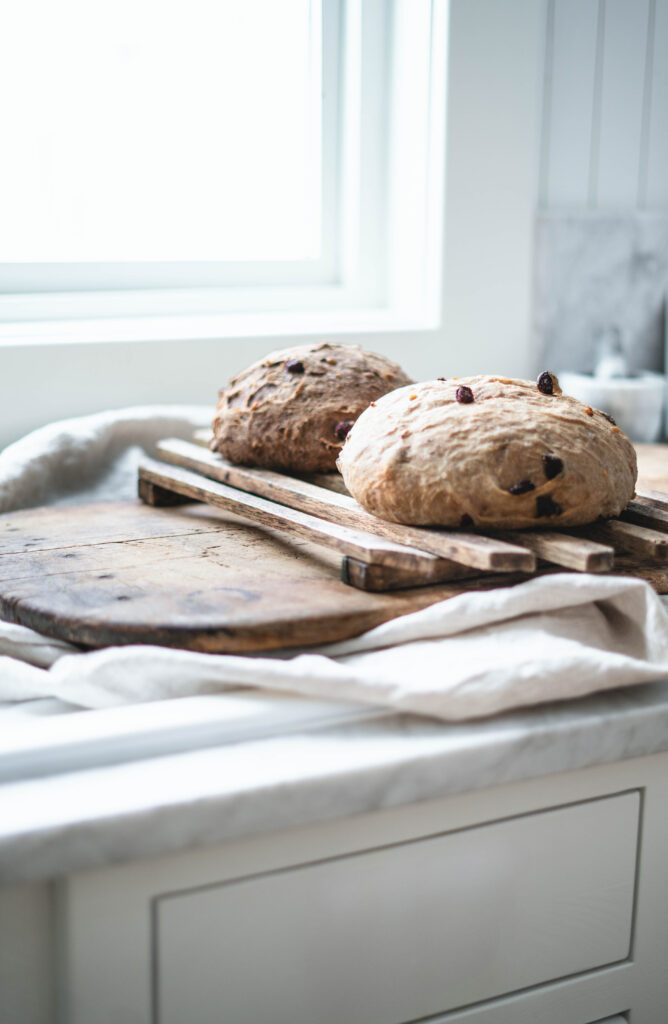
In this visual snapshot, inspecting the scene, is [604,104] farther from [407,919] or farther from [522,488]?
[407,919]

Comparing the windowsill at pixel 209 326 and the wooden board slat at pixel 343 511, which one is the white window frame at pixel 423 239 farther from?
the wooden board slat at pixel 343 511

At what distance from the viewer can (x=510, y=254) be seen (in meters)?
1.40

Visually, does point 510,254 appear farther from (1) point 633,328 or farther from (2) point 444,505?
(2) point 444,505

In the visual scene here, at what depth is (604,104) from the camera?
147 centimetres

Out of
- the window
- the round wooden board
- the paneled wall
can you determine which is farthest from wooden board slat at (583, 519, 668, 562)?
the paneled wall

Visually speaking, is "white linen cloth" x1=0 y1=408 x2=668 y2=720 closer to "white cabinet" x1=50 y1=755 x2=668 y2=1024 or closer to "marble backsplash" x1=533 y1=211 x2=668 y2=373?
"white cabinet" x1=50 y1=755 x2=668 y2=1024

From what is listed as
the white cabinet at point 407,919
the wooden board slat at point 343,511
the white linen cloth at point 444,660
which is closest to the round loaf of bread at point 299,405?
the wooden board slat at point 343,511

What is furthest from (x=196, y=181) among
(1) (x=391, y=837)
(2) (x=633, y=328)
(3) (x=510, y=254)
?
(1) (x=391, y=837)

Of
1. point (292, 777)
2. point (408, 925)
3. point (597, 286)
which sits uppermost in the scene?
point (597, 286)

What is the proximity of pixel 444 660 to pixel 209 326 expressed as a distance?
0.81m

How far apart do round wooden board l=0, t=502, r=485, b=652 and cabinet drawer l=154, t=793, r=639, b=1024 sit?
5.7 inches

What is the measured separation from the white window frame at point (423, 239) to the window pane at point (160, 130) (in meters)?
0.08

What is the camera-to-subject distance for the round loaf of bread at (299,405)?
2.86 feet

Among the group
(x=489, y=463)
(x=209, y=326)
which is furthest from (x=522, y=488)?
(x=209, y=326)
